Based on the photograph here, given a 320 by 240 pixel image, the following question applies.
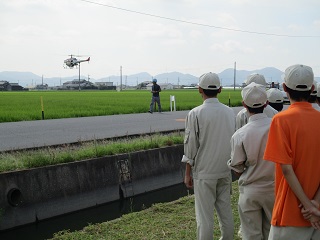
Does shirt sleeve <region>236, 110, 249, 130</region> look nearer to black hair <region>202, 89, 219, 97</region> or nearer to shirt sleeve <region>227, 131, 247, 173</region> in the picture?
black hair <region>202, 89, 219, 97</region>

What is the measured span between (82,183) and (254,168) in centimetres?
551

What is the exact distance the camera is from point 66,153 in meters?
9.25

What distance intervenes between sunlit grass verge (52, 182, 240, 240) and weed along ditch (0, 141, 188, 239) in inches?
71.0

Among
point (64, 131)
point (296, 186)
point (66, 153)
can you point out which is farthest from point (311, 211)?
point (64, 131)

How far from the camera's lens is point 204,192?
14.6 ft

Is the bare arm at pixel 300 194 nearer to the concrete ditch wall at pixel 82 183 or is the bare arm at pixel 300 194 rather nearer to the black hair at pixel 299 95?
the black hair at pixel 299 95

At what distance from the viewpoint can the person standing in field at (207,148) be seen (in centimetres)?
443

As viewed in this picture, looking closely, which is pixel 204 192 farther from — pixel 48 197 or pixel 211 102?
pixel 48 197

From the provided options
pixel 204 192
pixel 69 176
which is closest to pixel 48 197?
pixel 69 176

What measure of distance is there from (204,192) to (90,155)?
5.26 m

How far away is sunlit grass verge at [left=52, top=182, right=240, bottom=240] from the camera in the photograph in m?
5.45

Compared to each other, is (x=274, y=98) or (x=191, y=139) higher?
(x=274, y=98)

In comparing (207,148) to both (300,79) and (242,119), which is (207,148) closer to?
(242,119)

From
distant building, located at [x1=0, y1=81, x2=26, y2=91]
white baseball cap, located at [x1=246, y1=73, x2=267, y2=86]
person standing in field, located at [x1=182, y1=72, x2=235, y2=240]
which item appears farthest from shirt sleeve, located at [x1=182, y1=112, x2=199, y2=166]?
distant building, located at [x1=0, y1=81, x2=26, y2=91]
